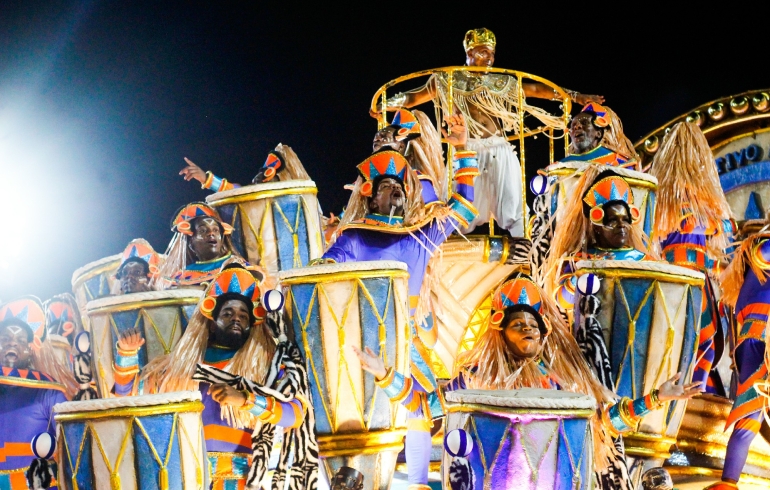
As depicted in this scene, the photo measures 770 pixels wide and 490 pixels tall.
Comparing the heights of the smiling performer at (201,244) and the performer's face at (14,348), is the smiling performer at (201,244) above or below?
above

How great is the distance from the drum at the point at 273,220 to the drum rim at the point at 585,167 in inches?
48.0

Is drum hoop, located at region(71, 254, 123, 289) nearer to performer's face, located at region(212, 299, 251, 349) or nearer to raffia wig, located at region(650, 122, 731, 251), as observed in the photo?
performer's face, located at region(212, 299, 251, 349)

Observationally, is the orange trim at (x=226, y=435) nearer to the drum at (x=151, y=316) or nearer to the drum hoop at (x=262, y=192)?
the drum at (x=151, y=316)

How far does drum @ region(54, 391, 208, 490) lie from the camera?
4027 millimetres

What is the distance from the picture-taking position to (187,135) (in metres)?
7.99

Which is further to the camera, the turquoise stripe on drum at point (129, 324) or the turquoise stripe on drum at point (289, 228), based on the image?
the turquoise stripe on drum at point (289, 228)

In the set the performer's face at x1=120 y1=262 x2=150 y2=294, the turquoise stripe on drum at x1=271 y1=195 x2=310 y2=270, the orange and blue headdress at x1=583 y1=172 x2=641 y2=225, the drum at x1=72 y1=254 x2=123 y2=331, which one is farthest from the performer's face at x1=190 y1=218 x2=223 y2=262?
the orange and blue headdress at x1=583 y1=172 x2=641 y2=225

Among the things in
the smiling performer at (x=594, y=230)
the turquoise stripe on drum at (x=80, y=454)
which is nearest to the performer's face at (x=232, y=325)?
the turquoise stripe on drum at (x=80, y=454)

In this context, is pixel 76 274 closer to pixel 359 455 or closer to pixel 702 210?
pixel 359 455

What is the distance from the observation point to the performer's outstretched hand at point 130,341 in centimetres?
479

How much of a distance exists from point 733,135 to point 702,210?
2002mm

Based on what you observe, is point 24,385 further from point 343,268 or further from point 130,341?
point 343,268

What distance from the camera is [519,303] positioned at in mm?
4551

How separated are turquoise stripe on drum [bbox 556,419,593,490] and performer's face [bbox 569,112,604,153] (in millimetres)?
2355
